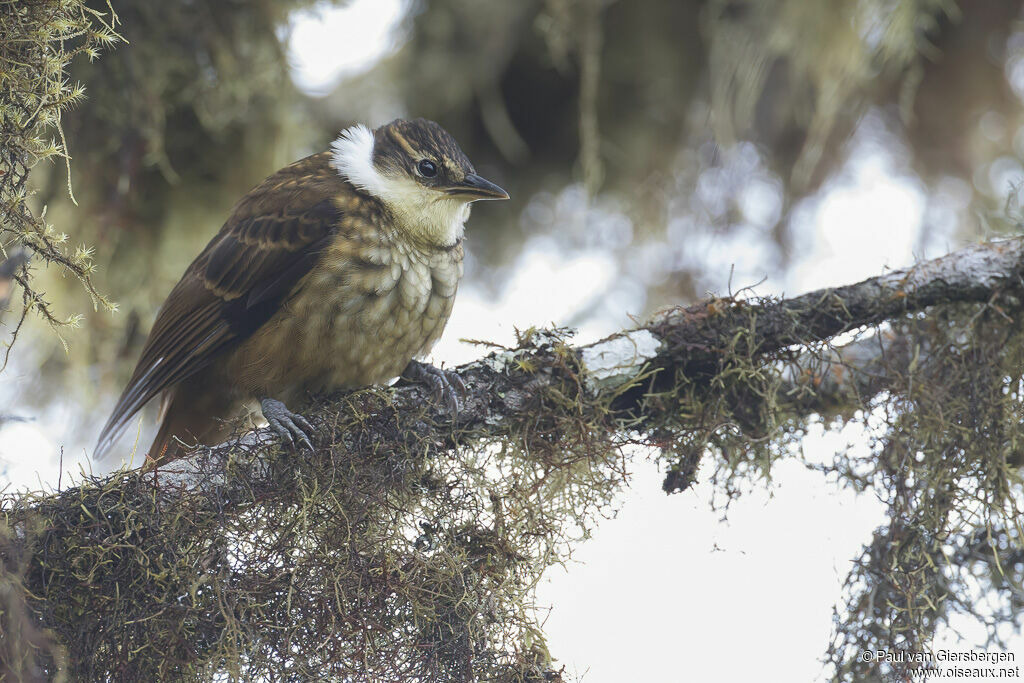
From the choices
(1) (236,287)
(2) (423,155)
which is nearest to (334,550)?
(1) (236,287)

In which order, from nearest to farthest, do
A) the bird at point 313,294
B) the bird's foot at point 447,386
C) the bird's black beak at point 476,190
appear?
the bird's foot at point 447,386 < the bird at point 313,294 < the bird's black beak at point 476,190

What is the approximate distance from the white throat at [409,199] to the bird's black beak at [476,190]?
4cm

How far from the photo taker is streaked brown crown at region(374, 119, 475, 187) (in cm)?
339

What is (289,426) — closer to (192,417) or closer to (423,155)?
(192,417)

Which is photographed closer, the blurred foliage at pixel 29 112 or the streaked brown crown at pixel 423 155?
the blurred foliage at pixel 29 112

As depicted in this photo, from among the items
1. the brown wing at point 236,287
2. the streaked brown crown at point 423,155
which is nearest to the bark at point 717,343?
the brown wing at point 236,287

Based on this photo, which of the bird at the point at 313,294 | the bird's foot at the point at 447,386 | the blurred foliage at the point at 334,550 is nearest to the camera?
the blurred foliage at the point at 334,550

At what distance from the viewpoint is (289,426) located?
8.53ft

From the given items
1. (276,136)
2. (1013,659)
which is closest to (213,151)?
(276,136)

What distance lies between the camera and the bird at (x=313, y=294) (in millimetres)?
3006

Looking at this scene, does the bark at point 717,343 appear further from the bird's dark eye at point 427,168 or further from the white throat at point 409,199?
the bird's dark eye at point 427,168

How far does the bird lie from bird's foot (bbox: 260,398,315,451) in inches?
4.1

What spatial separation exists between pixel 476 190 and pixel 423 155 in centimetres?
24

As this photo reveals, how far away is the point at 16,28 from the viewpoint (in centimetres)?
214
